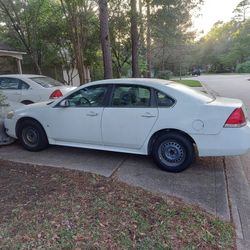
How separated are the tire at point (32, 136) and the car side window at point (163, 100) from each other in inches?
95.9

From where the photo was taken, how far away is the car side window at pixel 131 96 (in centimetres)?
491

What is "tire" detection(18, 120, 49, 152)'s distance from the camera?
19.1ft

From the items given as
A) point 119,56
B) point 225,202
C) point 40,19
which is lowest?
point 225,202

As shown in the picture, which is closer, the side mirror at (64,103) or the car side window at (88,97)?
the car side window at (88,97)

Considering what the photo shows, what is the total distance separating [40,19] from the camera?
17.6 meters

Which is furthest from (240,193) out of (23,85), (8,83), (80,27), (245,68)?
(245,68)

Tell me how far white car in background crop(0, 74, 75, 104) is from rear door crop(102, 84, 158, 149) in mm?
4704

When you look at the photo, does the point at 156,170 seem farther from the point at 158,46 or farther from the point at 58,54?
the point at 158,46

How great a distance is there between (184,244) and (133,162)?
2.53 metres

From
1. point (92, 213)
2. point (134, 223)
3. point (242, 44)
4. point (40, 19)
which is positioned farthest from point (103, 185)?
point (242, 44)

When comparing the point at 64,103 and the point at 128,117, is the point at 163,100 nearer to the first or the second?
the point at 128,117

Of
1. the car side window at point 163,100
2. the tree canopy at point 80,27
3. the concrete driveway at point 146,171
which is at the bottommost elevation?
the concrete driveway at point 146,171

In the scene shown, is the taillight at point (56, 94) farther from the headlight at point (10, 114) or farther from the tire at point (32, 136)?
the tire at point (32, 136)

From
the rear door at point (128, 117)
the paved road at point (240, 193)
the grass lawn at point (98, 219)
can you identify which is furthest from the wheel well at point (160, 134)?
the grass lawn at point (98, 219)
